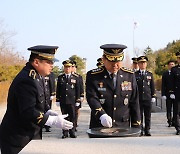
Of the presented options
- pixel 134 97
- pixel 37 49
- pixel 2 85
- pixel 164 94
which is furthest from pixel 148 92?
pixel 2 85

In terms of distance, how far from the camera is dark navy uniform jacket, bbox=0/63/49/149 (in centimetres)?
302

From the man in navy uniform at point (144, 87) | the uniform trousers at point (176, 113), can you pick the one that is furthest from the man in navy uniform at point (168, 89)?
the man in navy uniform at point (144, 87)

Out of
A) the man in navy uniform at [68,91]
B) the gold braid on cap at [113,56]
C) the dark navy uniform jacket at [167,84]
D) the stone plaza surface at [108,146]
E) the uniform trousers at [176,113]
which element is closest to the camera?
the stone plaza surface at [108,146]

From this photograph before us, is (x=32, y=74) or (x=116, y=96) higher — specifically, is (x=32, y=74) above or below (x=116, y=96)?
above

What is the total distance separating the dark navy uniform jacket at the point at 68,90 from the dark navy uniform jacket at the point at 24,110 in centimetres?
627

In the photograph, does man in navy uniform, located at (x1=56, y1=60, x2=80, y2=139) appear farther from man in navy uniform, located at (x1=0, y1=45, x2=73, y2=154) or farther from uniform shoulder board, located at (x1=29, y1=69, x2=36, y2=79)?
uniform shoulder board, located at (x1=29, y1=69, x2=36, y2=79)

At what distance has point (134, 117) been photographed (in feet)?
14.4

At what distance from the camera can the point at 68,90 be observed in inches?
383

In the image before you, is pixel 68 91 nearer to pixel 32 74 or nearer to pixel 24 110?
pixel 32 74

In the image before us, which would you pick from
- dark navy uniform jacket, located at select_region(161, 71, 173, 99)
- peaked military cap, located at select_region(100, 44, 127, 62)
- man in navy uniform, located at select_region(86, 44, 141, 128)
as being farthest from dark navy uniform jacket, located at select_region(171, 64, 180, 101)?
peaked military cap, located at select_region(100, 44, 127, 62)

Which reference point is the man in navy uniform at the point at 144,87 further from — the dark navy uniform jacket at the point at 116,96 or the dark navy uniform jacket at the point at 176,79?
the dark navy uniform jacket at the point at 116,96

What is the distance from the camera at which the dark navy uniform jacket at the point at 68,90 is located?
9.62 meters

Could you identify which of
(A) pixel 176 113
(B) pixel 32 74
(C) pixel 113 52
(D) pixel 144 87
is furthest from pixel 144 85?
(B) pixel 32 74

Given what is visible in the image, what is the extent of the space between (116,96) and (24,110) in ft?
5.31
